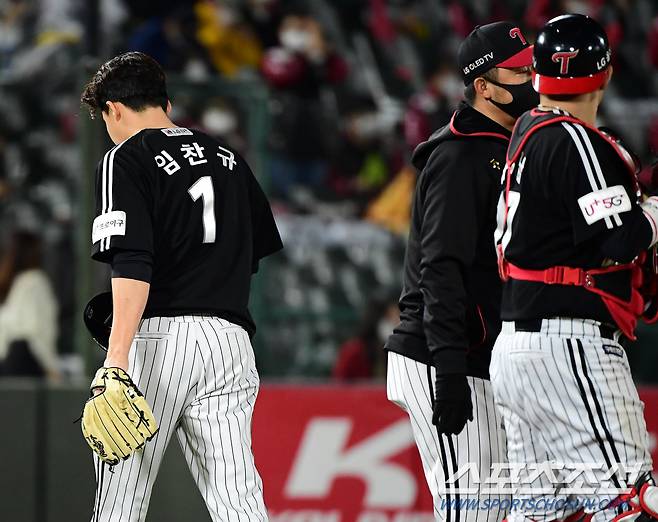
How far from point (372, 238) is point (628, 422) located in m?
4.09

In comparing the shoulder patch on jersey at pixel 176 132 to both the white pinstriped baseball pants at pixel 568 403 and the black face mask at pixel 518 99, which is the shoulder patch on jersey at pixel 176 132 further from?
the white pinstriped baseball pants at pixel 568 403

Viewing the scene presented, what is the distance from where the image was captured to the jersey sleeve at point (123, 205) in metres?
4.10

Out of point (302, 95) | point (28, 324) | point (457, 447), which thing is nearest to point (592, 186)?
point (457, 447)

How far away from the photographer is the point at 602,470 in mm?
3734

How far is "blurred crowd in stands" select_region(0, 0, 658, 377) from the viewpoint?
7531 mm

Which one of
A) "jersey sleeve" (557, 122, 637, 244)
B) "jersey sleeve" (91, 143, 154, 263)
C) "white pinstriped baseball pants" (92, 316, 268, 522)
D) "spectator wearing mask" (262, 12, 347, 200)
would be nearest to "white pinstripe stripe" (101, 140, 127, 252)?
"jersey sleeve" (91, 143, 154, 263)

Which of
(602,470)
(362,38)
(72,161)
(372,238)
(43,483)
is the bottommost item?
(43,483)

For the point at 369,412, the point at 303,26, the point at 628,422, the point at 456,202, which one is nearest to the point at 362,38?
the point at 303,26

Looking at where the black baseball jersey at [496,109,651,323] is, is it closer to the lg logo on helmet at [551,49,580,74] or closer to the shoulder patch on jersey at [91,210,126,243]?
the lg logo on helmet at [551,49,580,74]

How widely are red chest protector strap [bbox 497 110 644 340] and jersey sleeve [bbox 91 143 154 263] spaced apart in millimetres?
1175

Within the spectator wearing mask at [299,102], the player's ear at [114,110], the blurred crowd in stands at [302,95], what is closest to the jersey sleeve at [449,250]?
the player's ear at [114,110]

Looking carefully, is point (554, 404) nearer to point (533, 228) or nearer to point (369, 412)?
point (533, 228)

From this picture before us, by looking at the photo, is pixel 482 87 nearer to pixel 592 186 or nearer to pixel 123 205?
pixel 592 186

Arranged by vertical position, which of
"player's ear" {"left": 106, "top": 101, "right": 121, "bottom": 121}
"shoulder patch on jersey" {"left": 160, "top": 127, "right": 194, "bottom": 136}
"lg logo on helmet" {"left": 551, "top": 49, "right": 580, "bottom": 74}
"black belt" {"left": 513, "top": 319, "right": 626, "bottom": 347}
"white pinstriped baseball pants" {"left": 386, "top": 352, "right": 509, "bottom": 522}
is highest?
"lg logo on helmet" {"left": 551, "top": 49, "right": 580, "bottom": 74}
